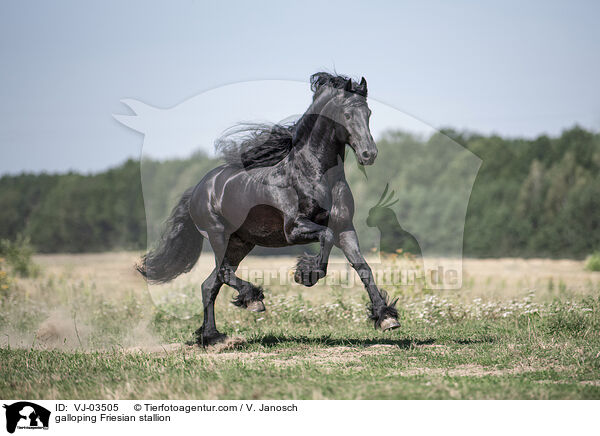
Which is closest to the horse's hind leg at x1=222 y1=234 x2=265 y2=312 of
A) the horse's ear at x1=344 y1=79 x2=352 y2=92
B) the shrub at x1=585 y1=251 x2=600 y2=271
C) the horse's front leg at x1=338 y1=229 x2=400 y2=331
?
the horse's front leg at x1=338 y1=229 x2=400 y2=331

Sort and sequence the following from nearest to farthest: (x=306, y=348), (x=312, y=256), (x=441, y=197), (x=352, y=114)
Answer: (x=352, y=114) < (x=312, y=256) < (x=306, y=348) < (x=441, y=197)

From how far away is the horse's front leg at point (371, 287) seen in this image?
19.3 feet

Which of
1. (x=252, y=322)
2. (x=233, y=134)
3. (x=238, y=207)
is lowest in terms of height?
(x=252, y=322)

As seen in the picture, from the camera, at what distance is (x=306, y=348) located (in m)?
6.71

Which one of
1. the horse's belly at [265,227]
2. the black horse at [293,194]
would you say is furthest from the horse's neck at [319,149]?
the horse's belly at [265,227]

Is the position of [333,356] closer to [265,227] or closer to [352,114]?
[265,227]

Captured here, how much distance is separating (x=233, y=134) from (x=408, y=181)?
→ 2616cm

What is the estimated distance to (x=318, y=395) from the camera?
4.45 m

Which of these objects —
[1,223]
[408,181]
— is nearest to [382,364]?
[408,181]

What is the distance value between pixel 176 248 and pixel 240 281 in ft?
4.83

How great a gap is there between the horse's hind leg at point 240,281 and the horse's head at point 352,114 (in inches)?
78.2
